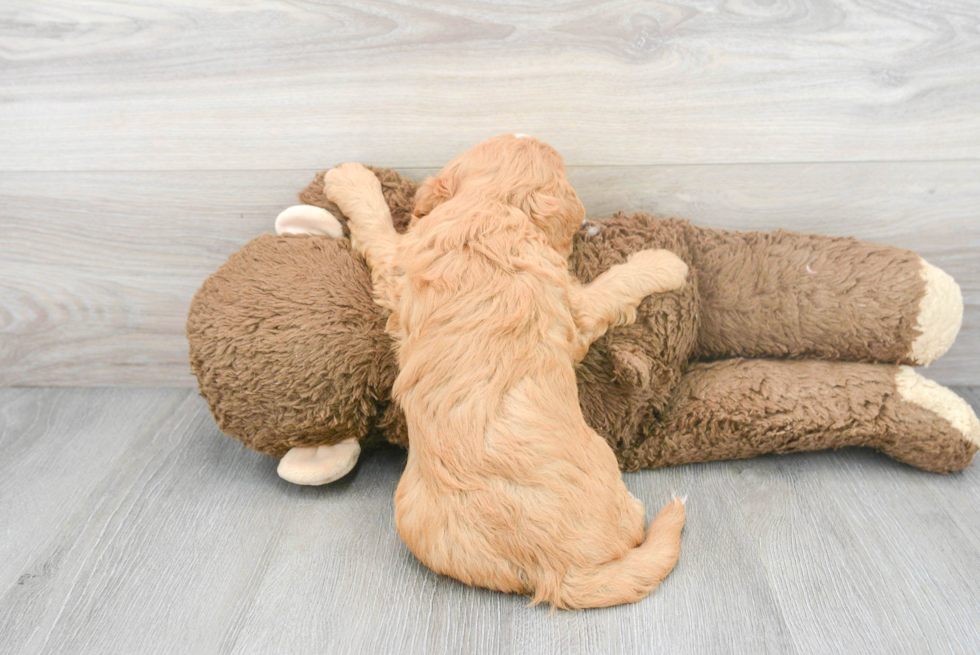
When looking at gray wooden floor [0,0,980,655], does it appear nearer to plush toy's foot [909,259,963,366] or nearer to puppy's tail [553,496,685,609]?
puppy's tail [553,496,685,609]

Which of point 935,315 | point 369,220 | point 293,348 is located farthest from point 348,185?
point 935,315

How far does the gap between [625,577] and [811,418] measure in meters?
0.46

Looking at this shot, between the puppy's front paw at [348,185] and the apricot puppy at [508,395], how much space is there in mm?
131

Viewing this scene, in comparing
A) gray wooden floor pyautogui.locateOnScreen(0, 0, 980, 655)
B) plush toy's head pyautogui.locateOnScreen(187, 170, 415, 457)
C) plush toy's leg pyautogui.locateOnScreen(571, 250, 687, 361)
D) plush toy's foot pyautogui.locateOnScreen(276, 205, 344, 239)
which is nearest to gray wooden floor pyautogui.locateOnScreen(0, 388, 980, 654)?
gray wooden floor pyautogui.locateOnScreen(0, 0, 980, 655)

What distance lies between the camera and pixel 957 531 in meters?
1.00

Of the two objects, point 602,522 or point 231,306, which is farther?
point 231,306

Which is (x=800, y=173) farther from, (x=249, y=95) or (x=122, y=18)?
(x=122, y=18)

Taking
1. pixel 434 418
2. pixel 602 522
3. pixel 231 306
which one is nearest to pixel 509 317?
pixel 434 418

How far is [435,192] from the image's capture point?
1.00m

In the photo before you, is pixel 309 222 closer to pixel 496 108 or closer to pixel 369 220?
pixel 369 220

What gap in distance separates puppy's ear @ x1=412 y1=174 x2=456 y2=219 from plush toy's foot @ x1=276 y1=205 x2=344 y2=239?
181 mm

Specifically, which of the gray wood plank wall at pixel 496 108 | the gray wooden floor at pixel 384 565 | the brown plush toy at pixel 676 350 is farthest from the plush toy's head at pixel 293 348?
the gray wood plank wall at pixel 496 108

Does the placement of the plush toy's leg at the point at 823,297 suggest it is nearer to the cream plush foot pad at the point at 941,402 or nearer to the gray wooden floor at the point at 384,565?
the cream plush foot pad at the point at 941,402

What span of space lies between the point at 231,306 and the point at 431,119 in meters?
0.48
